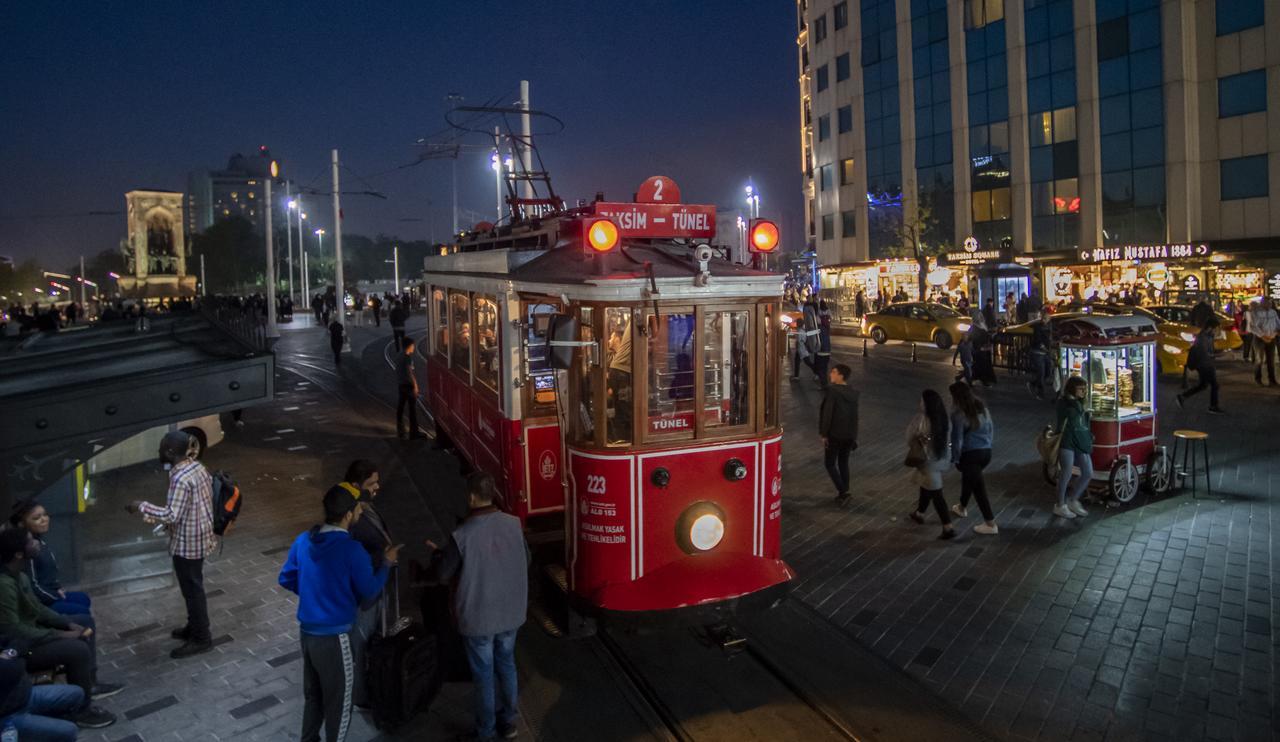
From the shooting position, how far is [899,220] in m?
Answer: 47.8

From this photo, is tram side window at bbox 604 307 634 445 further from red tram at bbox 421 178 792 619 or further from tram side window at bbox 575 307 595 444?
tram side window at bbox 575 307 595 444

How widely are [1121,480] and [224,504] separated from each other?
9.12 m

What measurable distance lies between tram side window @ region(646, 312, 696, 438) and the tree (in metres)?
40.6

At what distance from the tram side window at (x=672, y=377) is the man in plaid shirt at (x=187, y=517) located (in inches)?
132

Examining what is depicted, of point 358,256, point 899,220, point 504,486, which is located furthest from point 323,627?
point 358,256

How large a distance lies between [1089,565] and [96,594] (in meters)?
9.01

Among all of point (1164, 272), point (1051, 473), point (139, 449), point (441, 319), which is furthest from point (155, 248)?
point (1051, 473)

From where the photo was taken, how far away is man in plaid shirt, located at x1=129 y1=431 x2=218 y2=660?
629 centimetres

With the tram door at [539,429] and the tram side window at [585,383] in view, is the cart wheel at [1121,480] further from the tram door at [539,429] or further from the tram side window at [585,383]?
the tram side window at [585,383]

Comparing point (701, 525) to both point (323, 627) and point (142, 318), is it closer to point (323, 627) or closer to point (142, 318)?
point (323, 627)

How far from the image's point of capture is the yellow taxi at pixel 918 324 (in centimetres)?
2741

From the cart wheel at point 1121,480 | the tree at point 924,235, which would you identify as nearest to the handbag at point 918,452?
the cart wheel at point 1121,480

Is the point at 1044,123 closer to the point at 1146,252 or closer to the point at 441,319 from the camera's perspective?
the point at 1146,252

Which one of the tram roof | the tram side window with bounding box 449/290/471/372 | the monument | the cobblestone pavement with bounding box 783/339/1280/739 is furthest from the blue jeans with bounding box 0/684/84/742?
the monument
